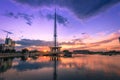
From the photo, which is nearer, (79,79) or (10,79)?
(10,79)

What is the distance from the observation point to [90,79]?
32.6m

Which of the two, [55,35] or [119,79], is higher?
[55,35]

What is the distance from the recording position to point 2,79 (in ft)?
101

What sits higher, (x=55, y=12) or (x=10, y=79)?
(x=55, y=12)

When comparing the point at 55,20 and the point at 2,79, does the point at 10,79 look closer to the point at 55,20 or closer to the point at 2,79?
the point at 2,79

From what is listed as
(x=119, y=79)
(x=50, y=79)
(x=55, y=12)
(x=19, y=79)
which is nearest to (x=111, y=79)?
(x=119, y=79)

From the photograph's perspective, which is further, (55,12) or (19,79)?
(55,12)

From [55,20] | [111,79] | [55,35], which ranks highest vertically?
[55,20]

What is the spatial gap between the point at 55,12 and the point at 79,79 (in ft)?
490

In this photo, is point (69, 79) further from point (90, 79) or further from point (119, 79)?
point (119, 79)

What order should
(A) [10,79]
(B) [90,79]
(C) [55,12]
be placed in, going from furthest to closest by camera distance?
Result: (C) [55,12], (B) [90,79], (A) [10,79]

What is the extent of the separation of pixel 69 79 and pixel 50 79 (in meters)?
3.12

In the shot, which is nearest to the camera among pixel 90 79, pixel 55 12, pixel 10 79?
pixel 10 79

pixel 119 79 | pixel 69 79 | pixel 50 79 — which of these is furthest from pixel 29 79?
pixel 119 79
